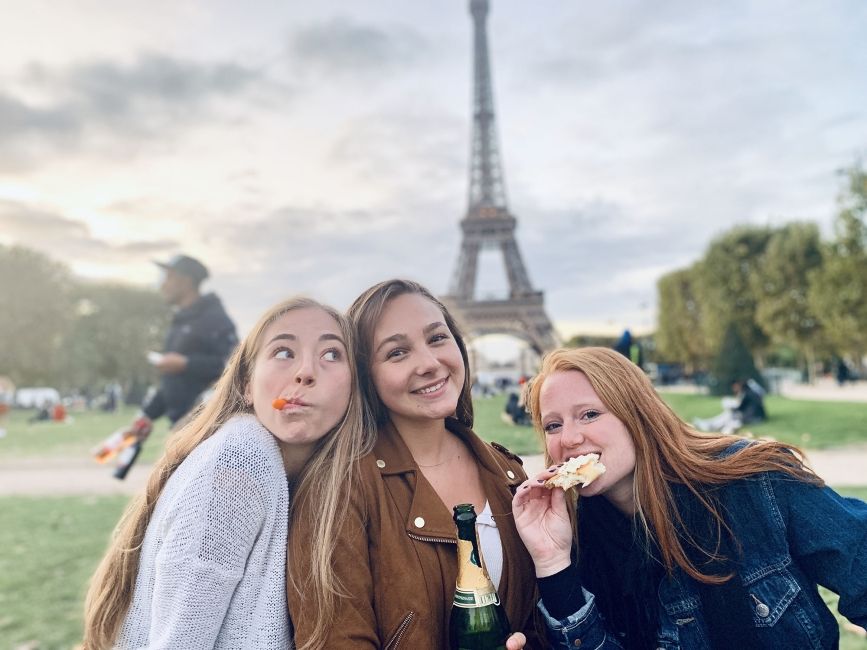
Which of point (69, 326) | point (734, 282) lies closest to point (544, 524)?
point (734, 282)

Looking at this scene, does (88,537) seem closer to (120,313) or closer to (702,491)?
(702,491)

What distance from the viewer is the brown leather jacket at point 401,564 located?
6.95 feet

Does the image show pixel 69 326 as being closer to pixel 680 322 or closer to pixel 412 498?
pixel 680 322

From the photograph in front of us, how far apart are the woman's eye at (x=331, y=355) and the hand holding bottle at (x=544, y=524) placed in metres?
0.81

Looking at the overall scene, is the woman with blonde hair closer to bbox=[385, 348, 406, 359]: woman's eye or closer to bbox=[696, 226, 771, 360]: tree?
bbox=[385, 348, 406, 359]: woman's eye

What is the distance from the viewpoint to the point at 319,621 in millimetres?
2023

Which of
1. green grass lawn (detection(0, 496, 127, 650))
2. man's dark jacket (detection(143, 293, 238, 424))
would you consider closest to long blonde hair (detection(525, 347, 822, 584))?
green grass lawn (detection(0, 496, 127, 650))

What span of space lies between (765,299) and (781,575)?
Answer: 33.4 m

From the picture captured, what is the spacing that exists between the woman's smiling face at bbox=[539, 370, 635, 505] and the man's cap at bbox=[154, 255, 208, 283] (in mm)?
4789

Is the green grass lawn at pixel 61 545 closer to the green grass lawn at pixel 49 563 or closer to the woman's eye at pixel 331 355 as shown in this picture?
the green grass lawn at pixel 49 563

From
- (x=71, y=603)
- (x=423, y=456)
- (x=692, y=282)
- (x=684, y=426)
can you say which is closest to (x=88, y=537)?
(x=71, y=603)

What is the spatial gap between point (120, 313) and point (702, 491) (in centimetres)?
4903

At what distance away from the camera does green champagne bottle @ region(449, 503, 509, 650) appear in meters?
2.15

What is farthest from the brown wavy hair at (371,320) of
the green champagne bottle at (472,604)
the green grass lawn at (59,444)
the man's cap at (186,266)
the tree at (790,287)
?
the tree at (790,287)
